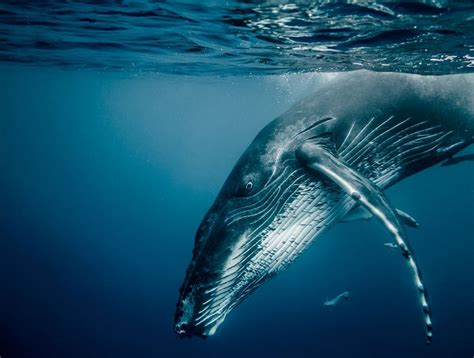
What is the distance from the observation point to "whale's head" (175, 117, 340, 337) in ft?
10.6

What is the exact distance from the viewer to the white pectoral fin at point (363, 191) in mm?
2947

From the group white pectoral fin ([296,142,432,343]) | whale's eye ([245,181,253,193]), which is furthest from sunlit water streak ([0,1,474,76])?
whale's eye ([245,181,253,193])

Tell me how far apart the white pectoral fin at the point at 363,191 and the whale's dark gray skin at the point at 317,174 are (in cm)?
1

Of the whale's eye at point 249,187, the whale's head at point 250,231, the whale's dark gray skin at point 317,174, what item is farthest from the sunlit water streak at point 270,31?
the whale's eye at point 249,187

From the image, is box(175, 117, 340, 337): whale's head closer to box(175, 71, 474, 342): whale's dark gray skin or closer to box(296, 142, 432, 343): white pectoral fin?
box(175, 71, 474, 342): whale's dark gray skin

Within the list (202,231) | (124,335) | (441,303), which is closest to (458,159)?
(202,231)

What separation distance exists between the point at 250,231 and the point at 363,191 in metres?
1.18

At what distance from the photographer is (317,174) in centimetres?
390

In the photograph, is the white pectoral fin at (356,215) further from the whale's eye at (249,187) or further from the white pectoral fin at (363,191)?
the whale's eye at (249,187)

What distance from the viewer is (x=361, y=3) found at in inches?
233

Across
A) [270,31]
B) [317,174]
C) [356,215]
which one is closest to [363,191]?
[317,174]

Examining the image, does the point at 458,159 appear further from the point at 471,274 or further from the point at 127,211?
the point at 127,211

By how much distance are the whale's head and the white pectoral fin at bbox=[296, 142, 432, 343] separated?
233 millimetres

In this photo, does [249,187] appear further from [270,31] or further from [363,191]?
[270,31]
